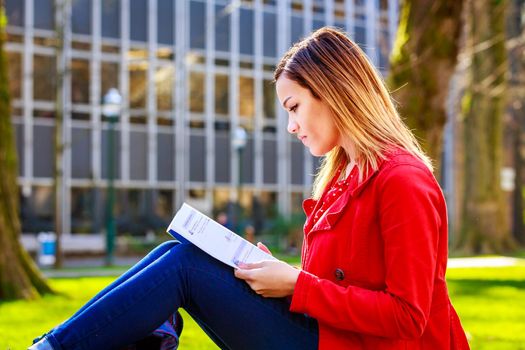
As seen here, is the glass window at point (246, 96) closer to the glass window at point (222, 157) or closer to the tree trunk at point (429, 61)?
the glass window at point (222, 157)

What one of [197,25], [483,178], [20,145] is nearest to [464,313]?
[483,178]

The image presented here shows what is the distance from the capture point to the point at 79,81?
34.1 metres

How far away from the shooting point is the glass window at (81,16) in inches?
1336

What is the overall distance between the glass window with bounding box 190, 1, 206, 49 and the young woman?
33.8 meters

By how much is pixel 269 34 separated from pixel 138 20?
19.3 feet

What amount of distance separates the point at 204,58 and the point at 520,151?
12519 millimetres

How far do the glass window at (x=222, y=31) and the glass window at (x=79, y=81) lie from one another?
5590 millimetres

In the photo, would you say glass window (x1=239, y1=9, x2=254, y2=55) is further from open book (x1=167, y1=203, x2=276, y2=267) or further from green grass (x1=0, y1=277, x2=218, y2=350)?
open book (x1=167, y1=203, x2=276, y2=267)

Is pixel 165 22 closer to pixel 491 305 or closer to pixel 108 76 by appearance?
pixel 108 76

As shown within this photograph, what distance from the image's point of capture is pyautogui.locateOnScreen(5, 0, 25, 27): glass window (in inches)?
1281

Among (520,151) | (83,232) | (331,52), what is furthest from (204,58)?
(331,52)

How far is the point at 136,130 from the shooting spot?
35062mm

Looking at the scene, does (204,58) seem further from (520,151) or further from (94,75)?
(520,151)

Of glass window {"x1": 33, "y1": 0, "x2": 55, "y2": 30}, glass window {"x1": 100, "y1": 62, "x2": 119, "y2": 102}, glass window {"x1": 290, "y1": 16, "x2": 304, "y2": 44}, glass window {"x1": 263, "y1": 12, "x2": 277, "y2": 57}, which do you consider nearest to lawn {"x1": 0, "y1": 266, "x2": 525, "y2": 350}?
glass window {"x1": 33, "y1": 0, "x2": 55, "y2": 30}
